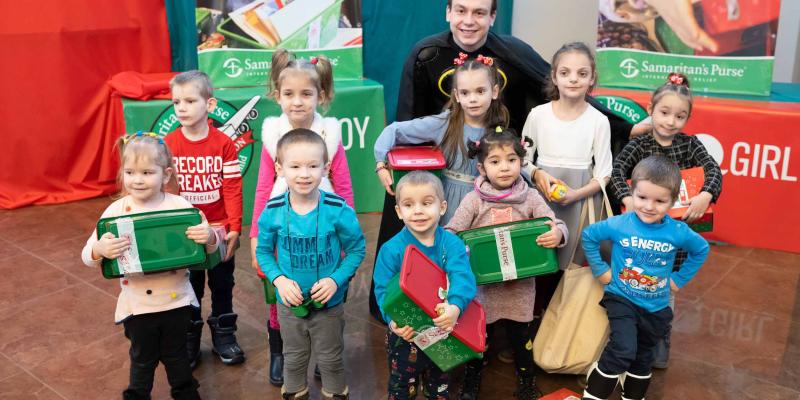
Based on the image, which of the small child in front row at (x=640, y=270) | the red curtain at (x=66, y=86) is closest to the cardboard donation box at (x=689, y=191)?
the small child in front row at (x=640, y=270)

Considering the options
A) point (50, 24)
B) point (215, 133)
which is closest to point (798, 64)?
point (215, 133)

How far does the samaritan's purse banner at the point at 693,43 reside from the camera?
4.61m

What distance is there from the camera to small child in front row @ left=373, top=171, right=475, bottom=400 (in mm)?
2545

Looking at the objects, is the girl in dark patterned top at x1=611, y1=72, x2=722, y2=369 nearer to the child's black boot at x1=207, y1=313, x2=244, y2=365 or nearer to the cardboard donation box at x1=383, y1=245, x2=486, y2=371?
the cardboard donation box at x1=383, y1=245, x2=486, y2=371

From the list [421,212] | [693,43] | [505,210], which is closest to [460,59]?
[505,210]

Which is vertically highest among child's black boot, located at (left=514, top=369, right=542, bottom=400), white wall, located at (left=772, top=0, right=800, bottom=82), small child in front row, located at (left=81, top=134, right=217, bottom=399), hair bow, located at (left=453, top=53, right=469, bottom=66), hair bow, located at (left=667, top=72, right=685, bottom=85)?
white wall, located at (left=772, top=0, right=800, bottom=82)

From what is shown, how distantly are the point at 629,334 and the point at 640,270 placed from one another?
0.80 ft

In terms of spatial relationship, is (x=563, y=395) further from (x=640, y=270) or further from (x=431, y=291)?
(x=431, y=291)

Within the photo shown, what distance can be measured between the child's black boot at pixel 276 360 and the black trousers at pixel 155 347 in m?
0.43

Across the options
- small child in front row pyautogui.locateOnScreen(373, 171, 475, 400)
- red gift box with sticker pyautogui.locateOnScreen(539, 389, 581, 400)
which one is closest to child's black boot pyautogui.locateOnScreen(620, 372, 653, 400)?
red gift box with sticker pyautogui.locateOnScreen(539, 389, 581, 400)

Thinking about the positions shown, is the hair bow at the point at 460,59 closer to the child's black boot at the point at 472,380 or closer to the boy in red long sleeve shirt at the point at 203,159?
the boy in red long sleeve shirt at the point at 203,159

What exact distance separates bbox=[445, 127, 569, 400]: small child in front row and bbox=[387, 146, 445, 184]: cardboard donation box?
0.47ft

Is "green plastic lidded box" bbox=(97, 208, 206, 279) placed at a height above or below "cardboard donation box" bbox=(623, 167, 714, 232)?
below

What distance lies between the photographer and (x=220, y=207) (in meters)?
3.25
